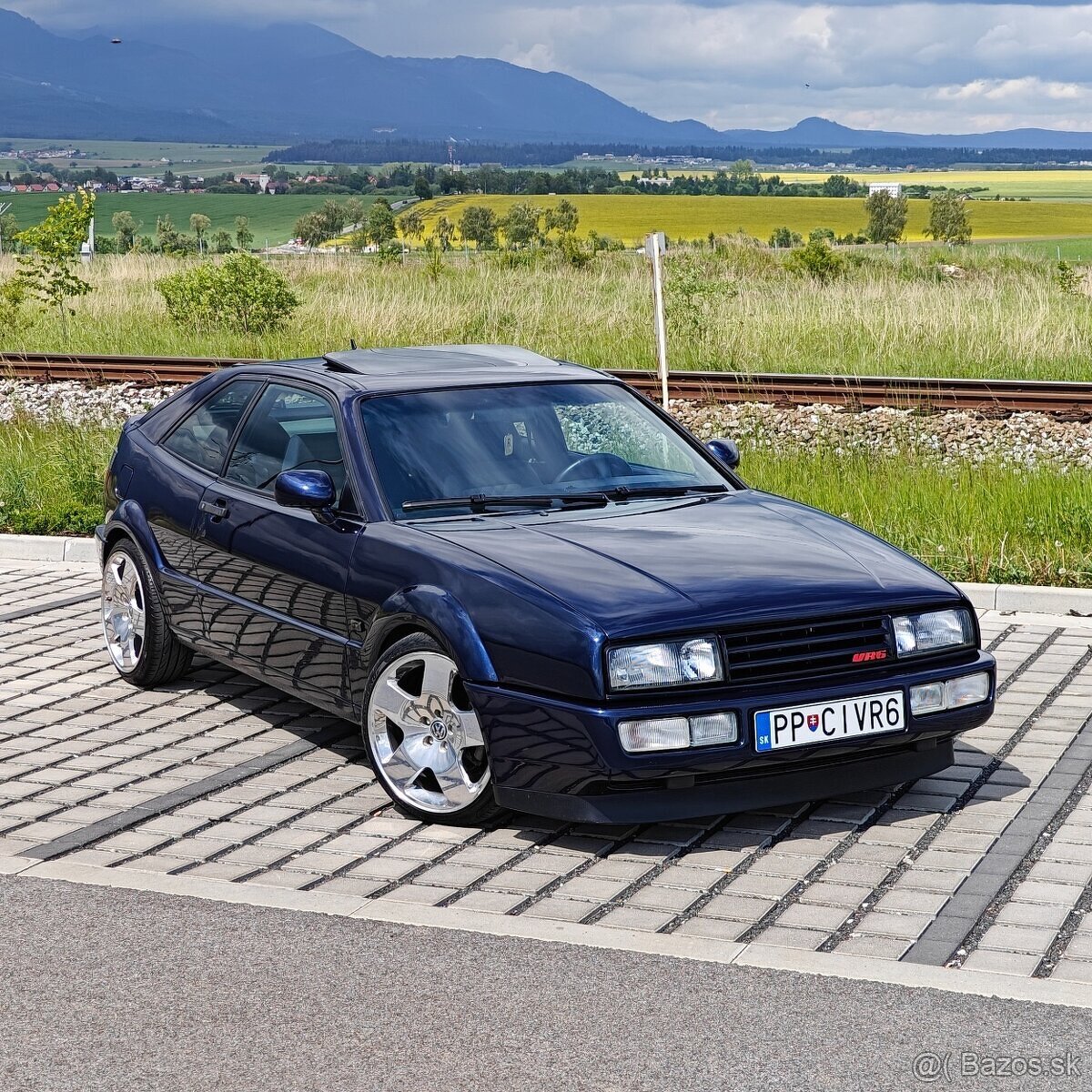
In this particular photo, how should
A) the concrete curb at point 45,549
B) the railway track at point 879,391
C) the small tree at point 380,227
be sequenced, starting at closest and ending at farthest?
1. the concrete curb at point 45,549
2. the railway track at point 879,391
3. the small tree at point 380,227

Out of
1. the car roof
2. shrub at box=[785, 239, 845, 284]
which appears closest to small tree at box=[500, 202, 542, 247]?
shrub at box=[785, 239, 845, 284]

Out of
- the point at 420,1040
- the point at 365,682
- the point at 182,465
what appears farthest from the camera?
the point at 182,465

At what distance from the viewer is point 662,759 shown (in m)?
5.06

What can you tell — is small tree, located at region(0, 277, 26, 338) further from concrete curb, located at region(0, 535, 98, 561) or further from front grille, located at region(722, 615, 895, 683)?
front grille, located at region(722, 615, 895, 683)

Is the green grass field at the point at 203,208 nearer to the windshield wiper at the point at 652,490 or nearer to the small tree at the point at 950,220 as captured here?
the small tree at the point at 950,220

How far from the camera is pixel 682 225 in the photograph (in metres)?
98.6

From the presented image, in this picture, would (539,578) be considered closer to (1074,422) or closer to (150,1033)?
(150,1033)

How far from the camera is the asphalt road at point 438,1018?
12.4 ft

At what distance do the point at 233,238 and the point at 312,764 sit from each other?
304 feet

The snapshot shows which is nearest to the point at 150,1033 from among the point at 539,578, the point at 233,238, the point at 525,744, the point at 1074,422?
the point at 525,744

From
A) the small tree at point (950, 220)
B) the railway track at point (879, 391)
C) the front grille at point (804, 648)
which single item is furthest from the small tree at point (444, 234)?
the front grille at point (804, 648)

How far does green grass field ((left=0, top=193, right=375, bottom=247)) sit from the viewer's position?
11619 cm

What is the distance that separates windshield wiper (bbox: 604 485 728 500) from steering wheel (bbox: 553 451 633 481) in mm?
106

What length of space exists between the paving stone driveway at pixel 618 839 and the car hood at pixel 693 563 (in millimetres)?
769
